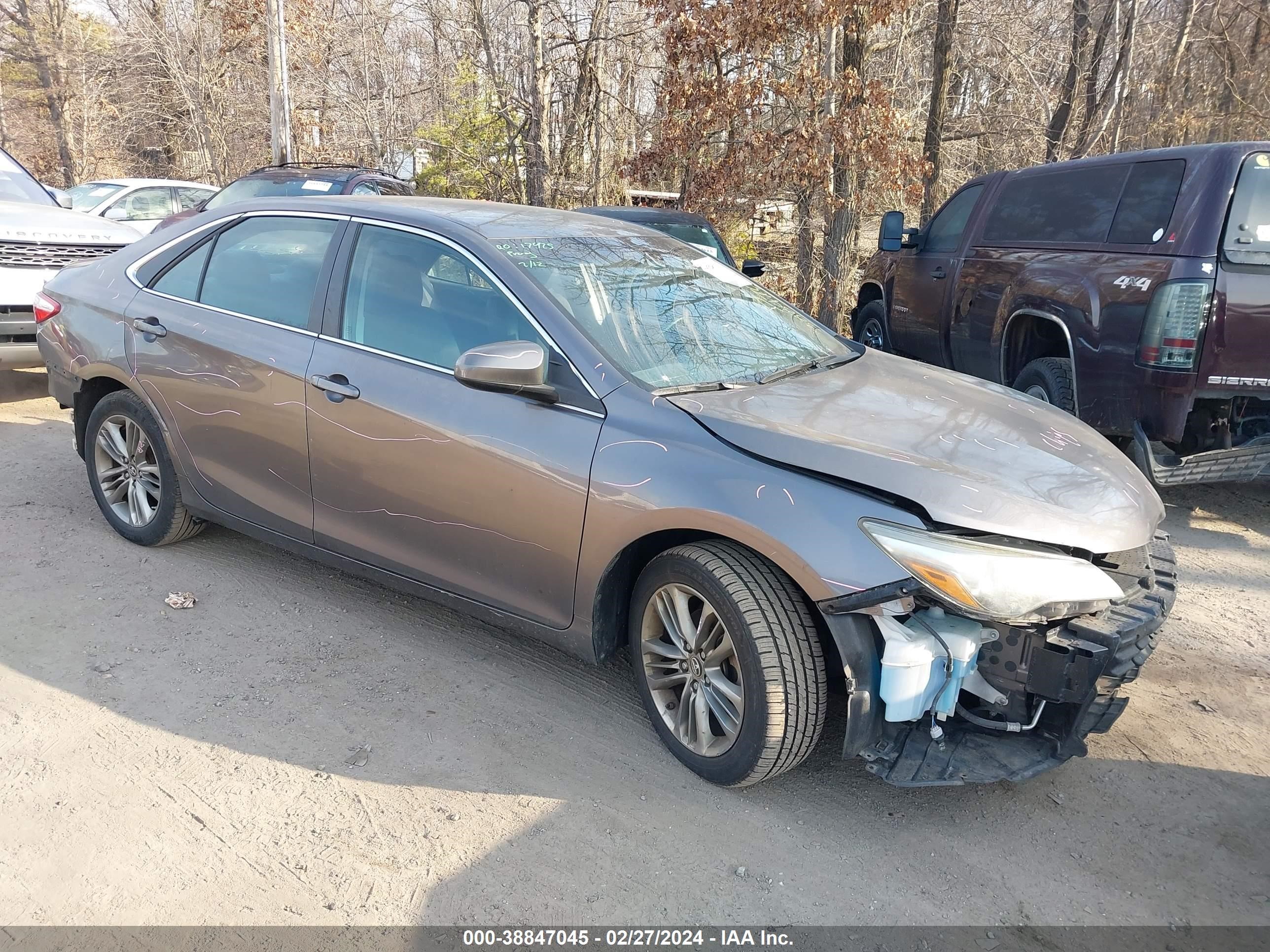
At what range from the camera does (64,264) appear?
7348mm

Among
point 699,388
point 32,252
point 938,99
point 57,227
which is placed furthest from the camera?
point 938,99

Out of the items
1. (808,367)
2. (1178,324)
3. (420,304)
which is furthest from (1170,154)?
(420,304)

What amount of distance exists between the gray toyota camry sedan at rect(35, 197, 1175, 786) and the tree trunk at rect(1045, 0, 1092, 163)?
474 inches

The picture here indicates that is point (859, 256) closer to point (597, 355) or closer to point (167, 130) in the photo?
point (597, 355)

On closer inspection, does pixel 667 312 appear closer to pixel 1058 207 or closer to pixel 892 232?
pixel 1058 207

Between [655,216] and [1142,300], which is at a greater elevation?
[655,216]

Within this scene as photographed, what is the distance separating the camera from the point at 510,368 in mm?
3074

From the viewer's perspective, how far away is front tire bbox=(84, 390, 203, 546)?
449 cm

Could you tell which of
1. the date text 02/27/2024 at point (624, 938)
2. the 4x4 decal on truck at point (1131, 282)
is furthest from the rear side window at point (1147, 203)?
the date text 02/27/2024 at point (624, 938)

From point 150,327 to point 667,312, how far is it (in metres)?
2.43

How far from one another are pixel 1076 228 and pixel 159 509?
5629 millimetres

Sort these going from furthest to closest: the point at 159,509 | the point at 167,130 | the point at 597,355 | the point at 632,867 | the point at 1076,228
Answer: the point at 167,130, the point at 1076,228, the point at 159,509, the point at 597,355, the point at 632,867

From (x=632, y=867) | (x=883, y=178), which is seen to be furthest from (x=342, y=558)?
(x=883, y=178)

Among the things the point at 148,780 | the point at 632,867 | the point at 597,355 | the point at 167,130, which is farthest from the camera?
the point at 167,130
